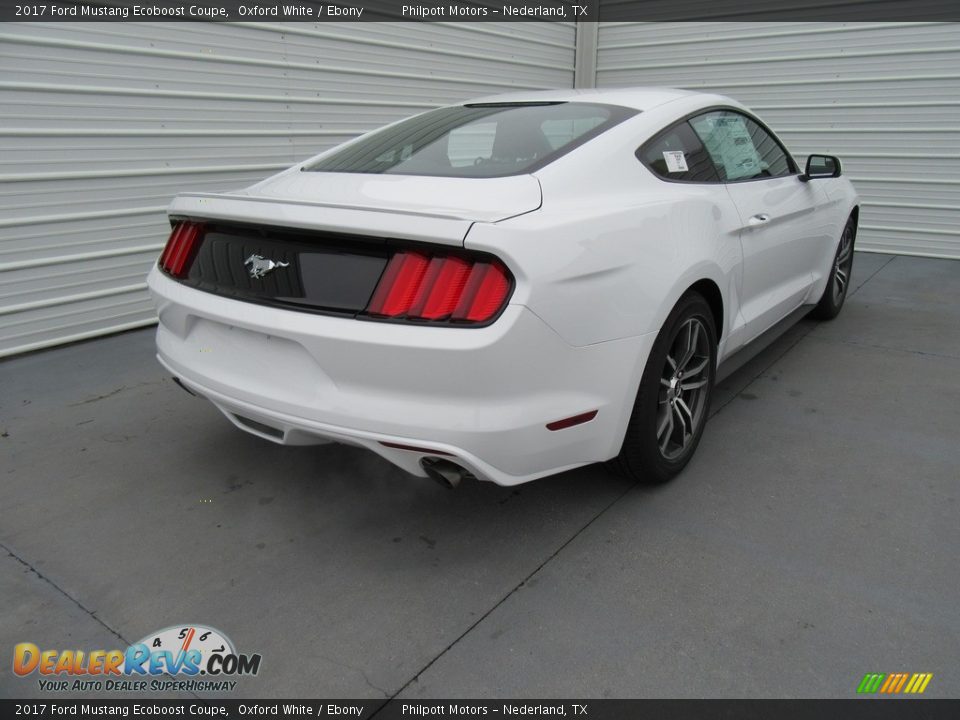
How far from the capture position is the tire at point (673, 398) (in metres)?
2.43

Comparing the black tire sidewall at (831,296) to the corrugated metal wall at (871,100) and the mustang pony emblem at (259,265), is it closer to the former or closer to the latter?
the corrugated metal wall at (871,100)

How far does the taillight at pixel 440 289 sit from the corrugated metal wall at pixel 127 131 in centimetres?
348

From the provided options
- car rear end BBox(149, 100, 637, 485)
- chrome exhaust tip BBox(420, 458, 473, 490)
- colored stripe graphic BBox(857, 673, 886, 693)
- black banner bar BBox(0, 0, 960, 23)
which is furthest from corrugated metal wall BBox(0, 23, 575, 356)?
colored stripe graphic BBox(857, 673, 886, 693)

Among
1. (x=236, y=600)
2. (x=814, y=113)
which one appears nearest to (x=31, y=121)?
(x=236, y=600)

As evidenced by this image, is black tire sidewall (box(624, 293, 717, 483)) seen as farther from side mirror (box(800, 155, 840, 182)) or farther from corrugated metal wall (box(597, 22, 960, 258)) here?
corrugated metal wall (box(597, 22, 960, 258))

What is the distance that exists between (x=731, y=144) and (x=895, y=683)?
2.36 m

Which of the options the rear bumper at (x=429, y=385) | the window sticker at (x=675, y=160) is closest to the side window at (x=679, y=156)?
the window sticker at (x=675, y=160)

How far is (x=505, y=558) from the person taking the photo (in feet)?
7.64

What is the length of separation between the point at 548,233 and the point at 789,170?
2475mm

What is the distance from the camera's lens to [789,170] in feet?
12.6

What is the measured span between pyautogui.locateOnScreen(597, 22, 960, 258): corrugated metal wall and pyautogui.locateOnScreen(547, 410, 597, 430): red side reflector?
6.84 meters

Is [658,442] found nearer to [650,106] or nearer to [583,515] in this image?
[583,515]
